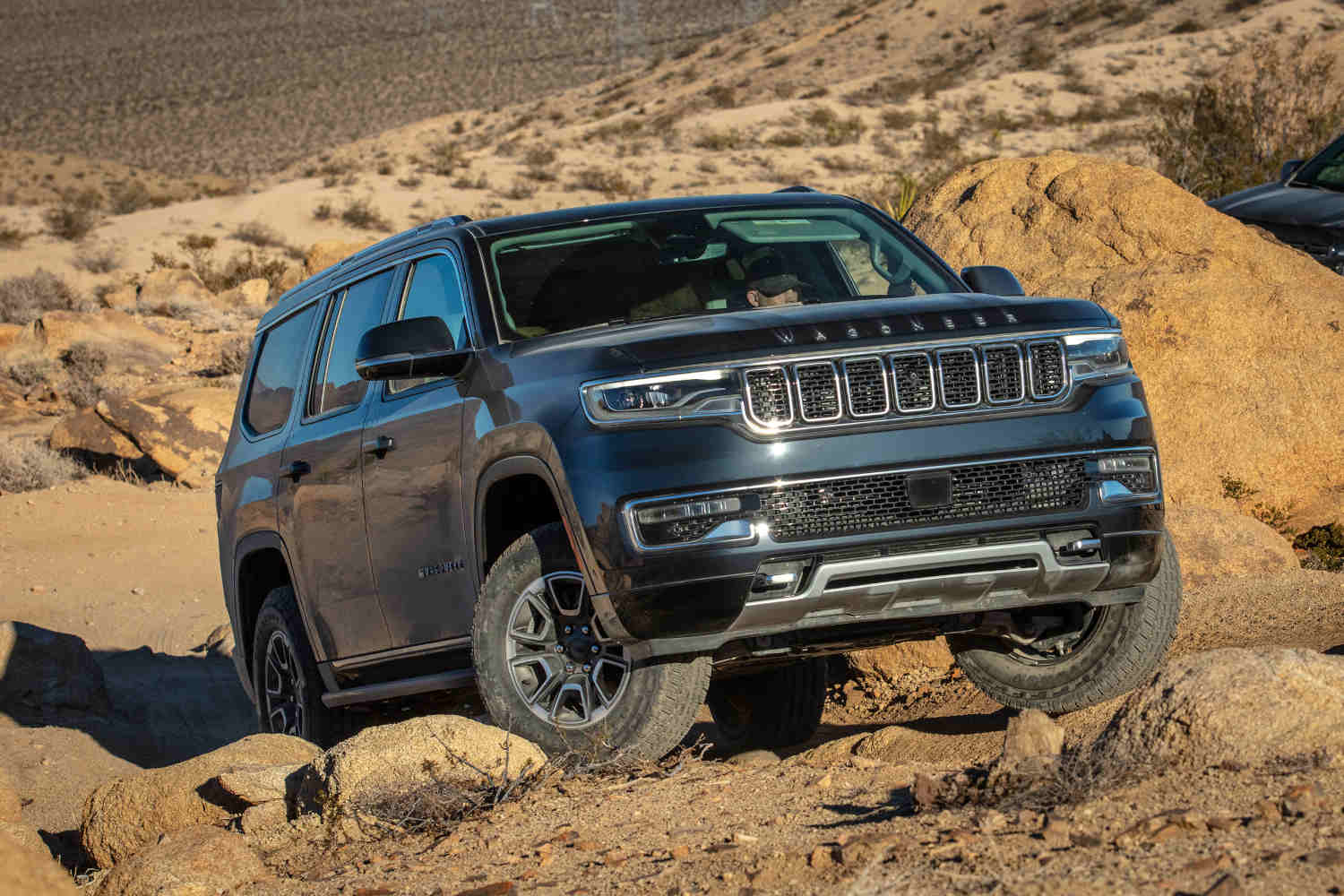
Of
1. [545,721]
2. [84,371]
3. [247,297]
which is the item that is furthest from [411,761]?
[247,297]

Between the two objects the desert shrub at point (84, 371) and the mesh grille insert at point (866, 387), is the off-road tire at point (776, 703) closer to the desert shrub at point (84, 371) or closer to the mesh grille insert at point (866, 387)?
the mesh grille insert at point (866, 387)

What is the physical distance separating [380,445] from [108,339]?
61.1 feet

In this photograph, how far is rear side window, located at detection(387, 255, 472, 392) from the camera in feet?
19.6

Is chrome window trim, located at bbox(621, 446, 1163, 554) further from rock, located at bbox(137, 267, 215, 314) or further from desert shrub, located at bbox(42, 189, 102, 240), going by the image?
desert shrub, located at bbox(42, 189, 102, 240)

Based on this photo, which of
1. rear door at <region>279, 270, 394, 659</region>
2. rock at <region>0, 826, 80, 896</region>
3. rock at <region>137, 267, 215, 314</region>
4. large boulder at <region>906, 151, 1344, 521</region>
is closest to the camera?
rock at <region>0, 826, 80, 896</region>

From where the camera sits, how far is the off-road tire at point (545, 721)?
5004 millimetres

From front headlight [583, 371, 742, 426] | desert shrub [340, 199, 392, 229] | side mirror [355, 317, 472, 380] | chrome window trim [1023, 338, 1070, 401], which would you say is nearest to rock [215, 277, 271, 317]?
desert shrub [340, 199, 392, 229]

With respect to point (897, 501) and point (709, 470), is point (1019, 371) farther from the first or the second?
point (709, 470)

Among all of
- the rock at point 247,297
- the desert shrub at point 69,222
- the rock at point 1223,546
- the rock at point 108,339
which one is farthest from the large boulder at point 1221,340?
the desert shrub at point 69,222

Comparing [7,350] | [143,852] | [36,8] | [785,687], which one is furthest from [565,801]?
[36,8]

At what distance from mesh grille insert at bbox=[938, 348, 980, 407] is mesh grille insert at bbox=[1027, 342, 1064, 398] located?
0.20m

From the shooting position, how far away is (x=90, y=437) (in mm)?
18172

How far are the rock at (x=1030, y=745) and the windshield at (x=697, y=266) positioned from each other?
1.87 meters

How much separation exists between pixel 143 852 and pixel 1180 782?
9.72ft
